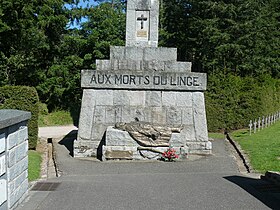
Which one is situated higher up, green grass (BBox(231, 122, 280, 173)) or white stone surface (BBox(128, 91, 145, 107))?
white stone surface (BBox(128, 91, 145, 107))

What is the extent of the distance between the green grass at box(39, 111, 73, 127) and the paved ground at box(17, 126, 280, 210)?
38.0 feet

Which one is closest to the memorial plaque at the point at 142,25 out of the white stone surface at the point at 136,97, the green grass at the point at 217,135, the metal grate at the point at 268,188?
the white stone surface at the point at 136,97

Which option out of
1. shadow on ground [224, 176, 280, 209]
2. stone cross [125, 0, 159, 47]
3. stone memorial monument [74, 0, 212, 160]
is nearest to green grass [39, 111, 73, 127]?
stone memorial monument [74, 0, 212, 160]

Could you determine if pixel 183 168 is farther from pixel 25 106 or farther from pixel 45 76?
pixel 45 76

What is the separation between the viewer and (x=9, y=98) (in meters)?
12.6

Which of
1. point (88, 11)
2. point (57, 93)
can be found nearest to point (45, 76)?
point (57, 93)

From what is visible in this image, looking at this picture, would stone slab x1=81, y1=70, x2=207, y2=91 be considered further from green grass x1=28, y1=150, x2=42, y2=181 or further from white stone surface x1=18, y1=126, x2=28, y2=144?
white stone surface x1=18, y1=126, x2=28, y2=144

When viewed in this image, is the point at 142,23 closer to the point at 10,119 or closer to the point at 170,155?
the point at 170,155

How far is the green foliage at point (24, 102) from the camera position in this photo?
12.5 meters

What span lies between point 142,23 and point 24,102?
439 centimetres

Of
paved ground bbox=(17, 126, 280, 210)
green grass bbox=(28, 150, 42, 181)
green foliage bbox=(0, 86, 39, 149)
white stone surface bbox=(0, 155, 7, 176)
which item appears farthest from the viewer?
green foliage bbox=(0, 86, 39, 149)

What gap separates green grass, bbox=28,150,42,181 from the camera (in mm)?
8847

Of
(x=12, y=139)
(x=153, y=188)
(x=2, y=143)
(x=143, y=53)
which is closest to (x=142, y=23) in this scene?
(x=143, y=53)

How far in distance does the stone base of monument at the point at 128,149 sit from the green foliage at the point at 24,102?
288cm
